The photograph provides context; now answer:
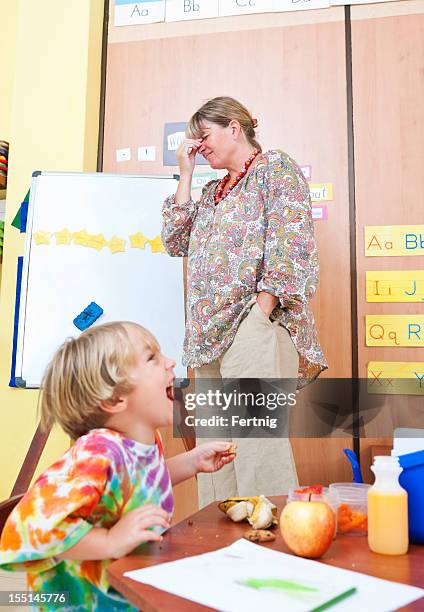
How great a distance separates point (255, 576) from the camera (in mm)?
622

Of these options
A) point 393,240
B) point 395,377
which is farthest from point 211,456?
point 393,240

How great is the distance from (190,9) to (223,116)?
3.63ft

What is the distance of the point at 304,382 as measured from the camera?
173 centimetres

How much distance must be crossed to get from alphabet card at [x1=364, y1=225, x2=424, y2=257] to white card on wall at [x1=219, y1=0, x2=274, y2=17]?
103 cm

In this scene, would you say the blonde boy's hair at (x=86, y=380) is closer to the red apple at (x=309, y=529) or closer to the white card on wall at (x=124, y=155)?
the red apple at (x=309, y=529)

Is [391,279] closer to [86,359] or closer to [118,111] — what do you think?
[118,111]

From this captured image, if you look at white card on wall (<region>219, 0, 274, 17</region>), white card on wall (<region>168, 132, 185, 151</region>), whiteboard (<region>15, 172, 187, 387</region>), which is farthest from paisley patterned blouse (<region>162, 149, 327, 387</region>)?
white card on wall (<region>219, 0, 274, 17</region>)

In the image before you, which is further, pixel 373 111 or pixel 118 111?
pixel 118 111

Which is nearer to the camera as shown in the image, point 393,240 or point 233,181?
point 233,181

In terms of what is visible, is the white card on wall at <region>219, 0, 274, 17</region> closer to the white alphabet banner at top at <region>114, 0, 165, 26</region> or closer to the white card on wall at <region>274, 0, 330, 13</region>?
the white card on wall at <region>274, 0, 330, 13</region>

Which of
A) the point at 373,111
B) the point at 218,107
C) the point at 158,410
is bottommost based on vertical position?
the point at 158,410

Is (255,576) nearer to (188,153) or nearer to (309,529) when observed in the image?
(309,529)

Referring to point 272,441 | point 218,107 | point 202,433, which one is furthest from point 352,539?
point 218,107

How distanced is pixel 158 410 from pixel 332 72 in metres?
1.93
